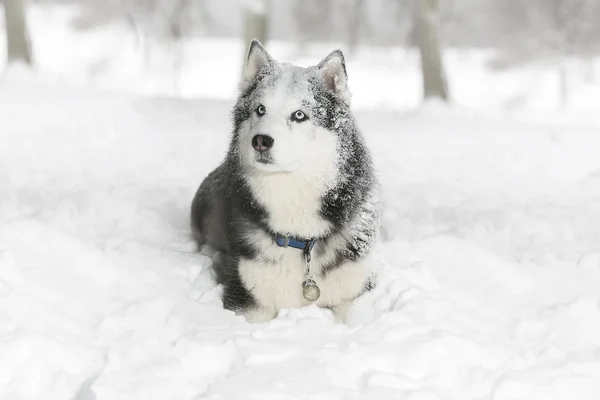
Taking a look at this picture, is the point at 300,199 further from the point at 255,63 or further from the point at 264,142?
the point at 255,63

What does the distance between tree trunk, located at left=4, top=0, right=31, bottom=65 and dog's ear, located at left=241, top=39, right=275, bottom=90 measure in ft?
37.5

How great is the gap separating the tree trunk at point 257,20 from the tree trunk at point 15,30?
4976 millimetres

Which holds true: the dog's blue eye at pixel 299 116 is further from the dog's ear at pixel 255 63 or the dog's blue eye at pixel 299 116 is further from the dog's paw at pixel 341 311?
the dog's paw at pixel 341 311

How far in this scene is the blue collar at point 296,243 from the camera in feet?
11.6

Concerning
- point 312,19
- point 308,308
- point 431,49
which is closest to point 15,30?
point 431,49

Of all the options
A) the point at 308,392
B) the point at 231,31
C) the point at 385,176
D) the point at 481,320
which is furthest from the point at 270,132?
the point at 231,31

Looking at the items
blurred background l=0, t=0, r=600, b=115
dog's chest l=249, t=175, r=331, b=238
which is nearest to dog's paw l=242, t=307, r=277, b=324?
dog's chest l=249, t=175, r=331, b=238

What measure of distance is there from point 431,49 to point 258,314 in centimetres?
1055

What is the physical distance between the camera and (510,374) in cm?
286

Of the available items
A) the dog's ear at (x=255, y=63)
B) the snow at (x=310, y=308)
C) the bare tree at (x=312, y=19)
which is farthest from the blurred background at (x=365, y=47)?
the dog's ear at (x=255, y=63)

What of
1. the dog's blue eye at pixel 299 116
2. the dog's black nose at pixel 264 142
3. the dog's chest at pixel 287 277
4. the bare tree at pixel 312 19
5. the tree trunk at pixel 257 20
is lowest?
the dog's chest at pixel 287 277

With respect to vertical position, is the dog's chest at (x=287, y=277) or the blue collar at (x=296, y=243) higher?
the blue collar at (x=296, y=243)

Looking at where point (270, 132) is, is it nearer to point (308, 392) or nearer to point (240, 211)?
point (240, 211)

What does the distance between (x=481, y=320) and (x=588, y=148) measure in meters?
6.39
